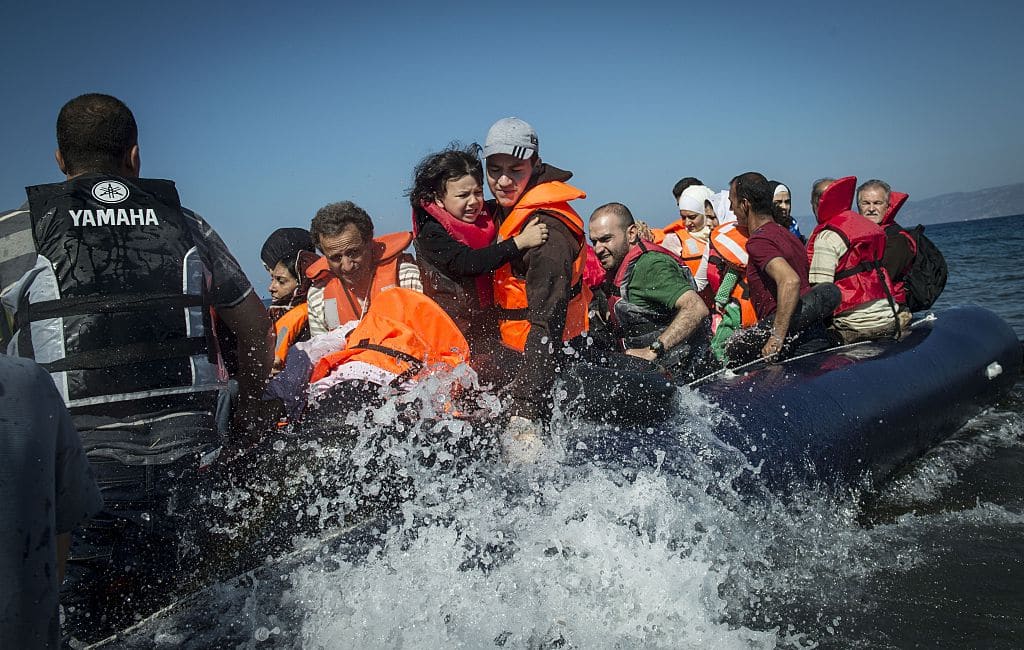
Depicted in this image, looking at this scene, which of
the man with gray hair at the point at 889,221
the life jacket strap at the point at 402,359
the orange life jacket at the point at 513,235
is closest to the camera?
the life jacket strap at the point at 402,359

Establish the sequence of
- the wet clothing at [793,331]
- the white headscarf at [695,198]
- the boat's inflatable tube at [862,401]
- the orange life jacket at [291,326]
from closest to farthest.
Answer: the boat's inflatable tube at [862,401] → the orange life jacket at [291,326] → the wet clothing at [793,331] → the white headscarf at [695,198]

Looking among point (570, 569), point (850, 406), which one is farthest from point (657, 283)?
point (570, 569)

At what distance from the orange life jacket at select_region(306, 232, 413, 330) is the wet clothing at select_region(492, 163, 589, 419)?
916 mm

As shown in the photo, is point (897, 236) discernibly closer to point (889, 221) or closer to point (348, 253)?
point (889, 221)

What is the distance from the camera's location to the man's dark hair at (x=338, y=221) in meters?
3.66

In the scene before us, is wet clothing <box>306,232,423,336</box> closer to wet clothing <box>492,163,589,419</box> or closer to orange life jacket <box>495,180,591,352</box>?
orange life jacket <box>495,180,591,352</box>

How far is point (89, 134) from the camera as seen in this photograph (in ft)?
8.00

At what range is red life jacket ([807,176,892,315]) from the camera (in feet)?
15.9

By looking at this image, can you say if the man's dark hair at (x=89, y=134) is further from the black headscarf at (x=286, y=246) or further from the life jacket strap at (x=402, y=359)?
the black headscarf at (x=286, y=246)

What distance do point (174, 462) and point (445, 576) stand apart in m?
0.91

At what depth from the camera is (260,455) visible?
2.54m

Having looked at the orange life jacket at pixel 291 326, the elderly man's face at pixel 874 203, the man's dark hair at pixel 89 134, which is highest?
the man's dark hair at pixel 89 134

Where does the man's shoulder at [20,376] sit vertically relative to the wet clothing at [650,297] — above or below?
above

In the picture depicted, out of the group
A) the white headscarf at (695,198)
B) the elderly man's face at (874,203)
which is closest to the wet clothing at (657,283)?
the white headscarf at (695,198)
